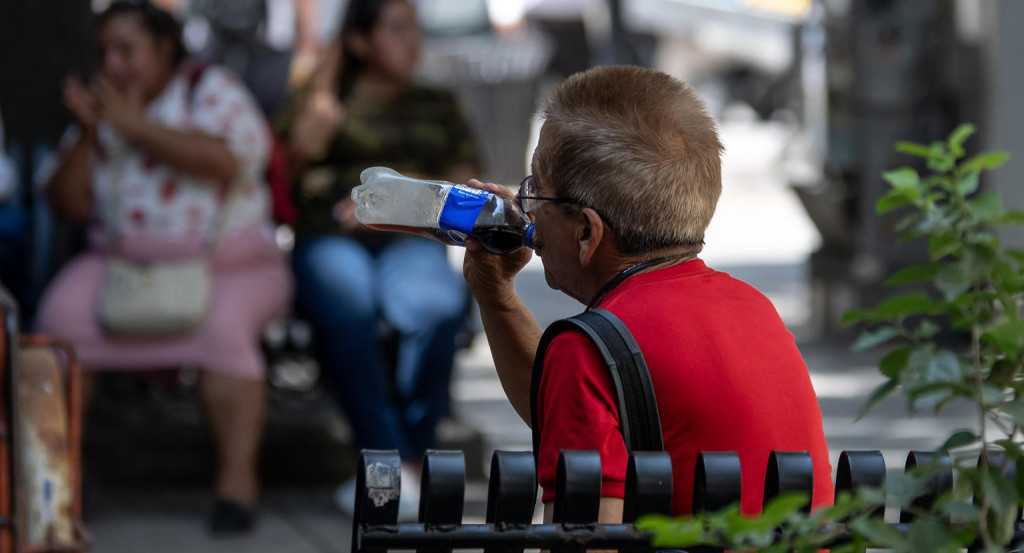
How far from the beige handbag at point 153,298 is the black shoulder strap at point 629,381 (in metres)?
3.02

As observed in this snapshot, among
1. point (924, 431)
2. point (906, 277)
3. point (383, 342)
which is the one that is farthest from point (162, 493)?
point (906, 277)

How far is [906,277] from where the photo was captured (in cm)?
163

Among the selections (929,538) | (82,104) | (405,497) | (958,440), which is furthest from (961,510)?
(82,104)

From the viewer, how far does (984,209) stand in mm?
1547

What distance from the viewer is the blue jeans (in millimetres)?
4883

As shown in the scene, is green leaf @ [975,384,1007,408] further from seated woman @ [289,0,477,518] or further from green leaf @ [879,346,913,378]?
seated woman @ [289,0,477,518]

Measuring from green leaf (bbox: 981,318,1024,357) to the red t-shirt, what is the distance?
1.42 feet

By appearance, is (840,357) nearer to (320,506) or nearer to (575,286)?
(320,506)

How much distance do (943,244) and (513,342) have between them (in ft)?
2.83

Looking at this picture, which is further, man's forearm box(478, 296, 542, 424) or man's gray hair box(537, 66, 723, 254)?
man's forearm box(478, 296, 542, 424)

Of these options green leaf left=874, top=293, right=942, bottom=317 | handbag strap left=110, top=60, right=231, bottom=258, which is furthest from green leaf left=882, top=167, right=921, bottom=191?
handbag strap left=110, top=60, right=231, bottom=258

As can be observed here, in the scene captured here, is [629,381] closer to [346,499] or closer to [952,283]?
[952,283]

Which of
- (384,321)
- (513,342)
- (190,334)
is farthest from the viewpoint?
(384,321)

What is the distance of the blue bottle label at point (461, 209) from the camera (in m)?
2.06
